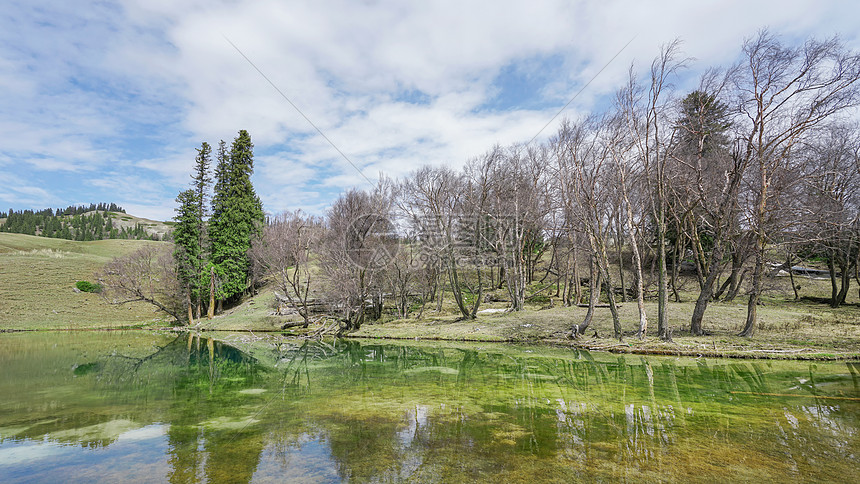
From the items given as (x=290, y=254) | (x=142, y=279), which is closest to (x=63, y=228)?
(x=142, y=279)

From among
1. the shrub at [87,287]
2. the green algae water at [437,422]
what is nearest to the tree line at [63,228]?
the shrub at [87,287]

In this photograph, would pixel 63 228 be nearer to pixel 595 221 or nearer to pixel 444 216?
pixel 444 216

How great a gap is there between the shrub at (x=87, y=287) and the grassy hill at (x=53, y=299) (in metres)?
0.54

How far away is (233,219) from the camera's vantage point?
38.5m

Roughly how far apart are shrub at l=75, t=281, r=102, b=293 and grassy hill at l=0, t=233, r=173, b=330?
0.54m

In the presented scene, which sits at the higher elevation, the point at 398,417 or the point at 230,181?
the point at 230,181

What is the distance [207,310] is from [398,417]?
36.0 m

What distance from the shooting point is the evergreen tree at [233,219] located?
37344mm

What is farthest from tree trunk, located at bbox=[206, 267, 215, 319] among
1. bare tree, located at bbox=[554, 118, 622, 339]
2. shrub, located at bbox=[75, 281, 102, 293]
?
bare tree, located at bbox=[554, 118, 622, 339]

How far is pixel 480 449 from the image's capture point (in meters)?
6.67

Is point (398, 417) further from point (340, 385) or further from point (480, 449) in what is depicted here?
point (340, 385)

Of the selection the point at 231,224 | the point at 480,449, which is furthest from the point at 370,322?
the point at 480,449

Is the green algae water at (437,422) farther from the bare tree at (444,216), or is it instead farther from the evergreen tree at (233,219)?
the evergreen tree at (233,219)

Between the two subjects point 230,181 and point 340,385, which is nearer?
point 340,385
